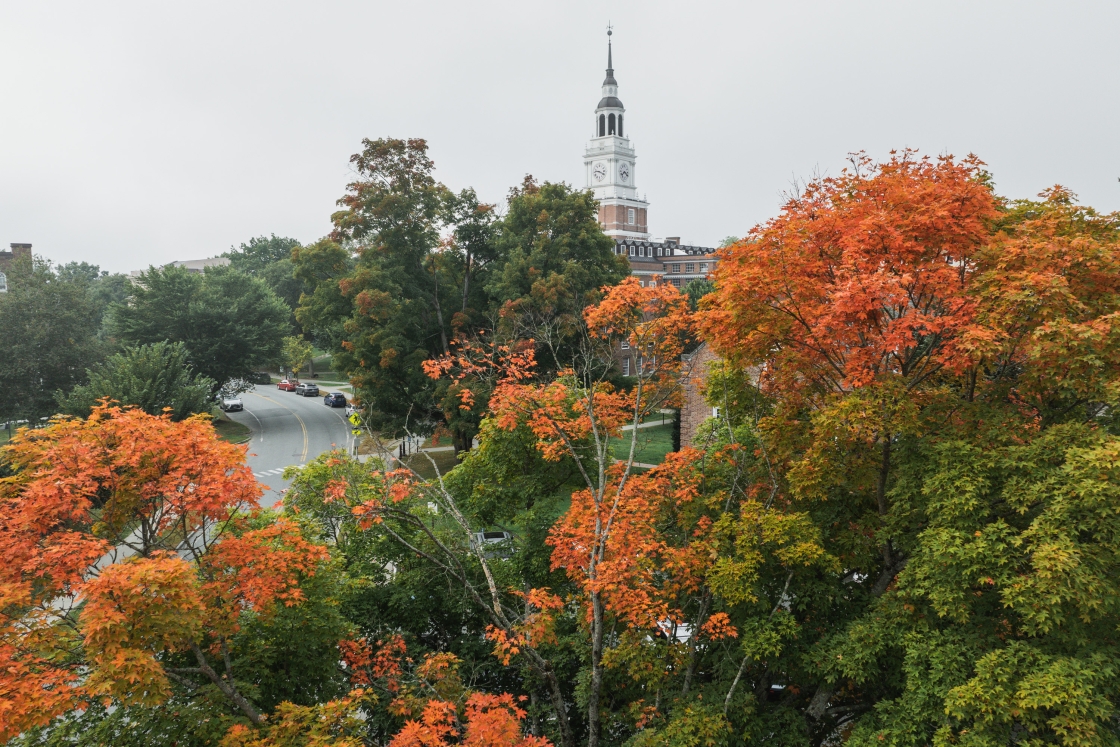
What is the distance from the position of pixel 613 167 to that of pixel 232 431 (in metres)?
49.6

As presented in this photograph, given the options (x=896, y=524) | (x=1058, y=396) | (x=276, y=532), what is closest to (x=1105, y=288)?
(x=1058, y=396)

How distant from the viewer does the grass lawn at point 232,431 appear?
41309 millimetres

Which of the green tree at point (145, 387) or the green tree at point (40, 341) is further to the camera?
the green tree at point (40, 341)

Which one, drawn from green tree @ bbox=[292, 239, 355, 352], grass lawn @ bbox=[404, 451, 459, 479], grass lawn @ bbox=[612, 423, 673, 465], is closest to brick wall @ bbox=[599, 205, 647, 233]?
grass lawn @ bbox=[612, 423, 673, 465]

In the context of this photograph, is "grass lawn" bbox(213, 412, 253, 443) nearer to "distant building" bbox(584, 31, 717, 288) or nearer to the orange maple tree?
the orange maple tree

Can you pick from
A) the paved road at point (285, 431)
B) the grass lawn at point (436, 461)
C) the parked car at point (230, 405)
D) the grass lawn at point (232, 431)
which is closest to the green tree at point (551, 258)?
the grass lawn at point (436, 461)

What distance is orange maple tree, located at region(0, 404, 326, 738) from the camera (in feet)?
23.7

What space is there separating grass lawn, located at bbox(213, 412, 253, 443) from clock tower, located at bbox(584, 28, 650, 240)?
1734 inches

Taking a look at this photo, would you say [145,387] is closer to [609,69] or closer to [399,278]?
[399,278]

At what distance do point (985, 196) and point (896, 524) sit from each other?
4.81 metres

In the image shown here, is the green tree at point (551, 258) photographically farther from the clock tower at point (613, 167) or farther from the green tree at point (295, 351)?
the clock tower at point (613, 167)

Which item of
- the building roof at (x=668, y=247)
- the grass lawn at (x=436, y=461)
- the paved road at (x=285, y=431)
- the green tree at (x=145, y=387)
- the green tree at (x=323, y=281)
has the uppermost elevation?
the building roof at (x=668, y=247)

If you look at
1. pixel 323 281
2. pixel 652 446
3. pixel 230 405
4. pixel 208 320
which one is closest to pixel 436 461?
pixel 323 281

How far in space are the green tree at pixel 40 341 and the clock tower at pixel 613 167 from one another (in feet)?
165
